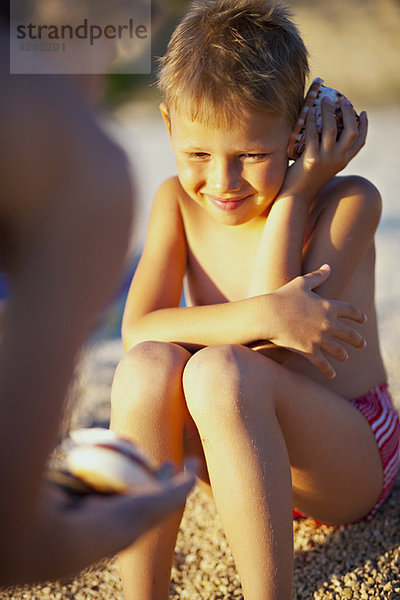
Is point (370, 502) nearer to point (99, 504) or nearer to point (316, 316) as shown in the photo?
point (316, 316)

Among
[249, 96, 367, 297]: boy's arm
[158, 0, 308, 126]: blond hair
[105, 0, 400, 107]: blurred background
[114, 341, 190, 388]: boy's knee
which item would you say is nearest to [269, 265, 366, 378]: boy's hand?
[249, 96, 367, 297]: boy's arm

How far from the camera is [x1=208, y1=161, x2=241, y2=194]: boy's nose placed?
216cm

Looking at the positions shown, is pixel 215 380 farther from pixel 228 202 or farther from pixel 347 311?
pixel 228 202

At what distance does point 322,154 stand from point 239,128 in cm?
31

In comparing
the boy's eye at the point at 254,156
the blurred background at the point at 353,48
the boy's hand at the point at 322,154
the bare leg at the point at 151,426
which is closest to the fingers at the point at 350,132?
the boy's hand at the point at 322,154

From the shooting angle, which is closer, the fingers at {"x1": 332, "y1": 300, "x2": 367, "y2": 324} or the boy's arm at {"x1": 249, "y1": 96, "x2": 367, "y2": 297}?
the fingers at {"x1": 332, "y1": 300, "x2": 367, "y2": 324}

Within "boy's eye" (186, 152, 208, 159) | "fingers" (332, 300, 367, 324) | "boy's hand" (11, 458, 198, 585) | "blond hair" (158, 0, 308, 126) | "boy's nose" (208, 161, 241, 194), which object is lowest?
"boy's hand" (11, 458, 198, 585)

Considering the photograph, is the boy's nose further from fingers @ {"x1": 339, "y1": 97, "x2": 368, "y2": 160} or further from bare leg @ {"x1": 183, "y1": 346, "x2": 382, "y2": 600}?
bare leg @ {"x1": 183, "y1": 346, "x2": 382, "y2": 600}

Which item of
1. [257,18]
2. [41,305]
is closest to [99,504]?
[41,305]

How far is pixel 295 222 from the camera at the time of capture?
2244 mm

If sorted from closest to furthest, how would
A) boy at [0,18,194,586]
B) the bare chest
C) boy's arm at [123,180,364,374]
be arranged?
boy at [0,18,194,586], boy's arm at [123,180,364,374], the bare chest

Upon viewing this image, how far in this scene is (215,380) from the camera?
1.85 m

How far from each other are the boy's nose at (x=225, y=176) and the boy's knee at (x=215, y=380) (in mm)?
542

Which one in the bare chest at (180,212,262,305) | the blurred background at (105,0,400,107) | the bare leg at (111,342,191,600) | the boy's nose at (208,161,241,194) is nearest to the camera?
the bare leg at (111,342,191,600)
